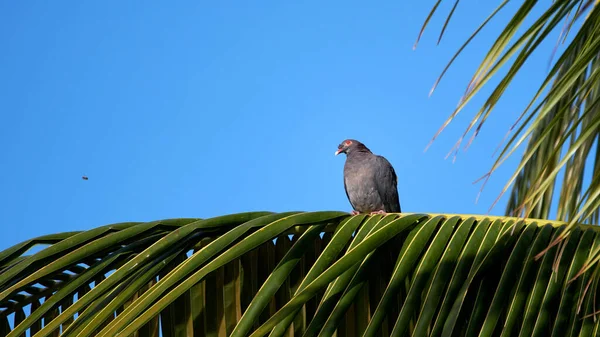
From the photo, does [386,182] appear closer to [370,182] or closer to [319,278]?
[370,182]

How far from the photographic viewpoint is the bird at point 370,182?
23.8ft

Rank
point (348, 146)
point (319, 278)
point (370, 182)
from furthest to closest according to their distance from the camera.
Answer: point (348, 146) < point (370, 182) < point (319, 278)

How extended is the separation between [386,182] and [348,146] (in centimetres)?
81

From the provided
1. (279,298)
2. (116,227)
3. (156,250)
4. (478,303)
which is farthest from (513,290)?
(116,227)

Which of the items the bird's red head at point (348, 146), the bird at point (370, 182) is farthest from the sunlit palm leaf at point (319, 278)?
the bird's red head at point (348, 146)

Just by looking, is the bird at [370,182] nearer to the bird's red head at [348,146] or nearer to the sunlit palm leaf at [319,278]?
the bird's red head at [348,146]

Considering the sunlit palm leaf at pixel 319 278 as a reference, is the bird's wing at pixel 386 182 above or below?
above

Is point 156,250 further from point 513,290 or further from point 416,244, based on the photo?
point 513,290

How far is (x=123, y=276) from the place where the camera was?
106 inches

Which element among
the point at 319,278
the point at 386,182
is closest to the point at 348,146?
the point at 386,182

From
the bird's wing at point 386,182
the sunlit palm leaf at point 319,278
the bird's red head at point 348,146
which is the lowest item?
the sunlit palm leaf at point 319,278

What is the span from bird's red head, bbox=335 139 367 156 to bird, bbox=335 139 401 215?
21 cm

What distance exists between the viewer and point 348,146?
26.2ft

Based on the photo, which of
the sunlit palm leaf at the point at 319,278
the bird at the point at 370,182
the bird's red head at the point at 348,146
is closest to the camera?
the sunlit palm leaf at the point at 319,278
